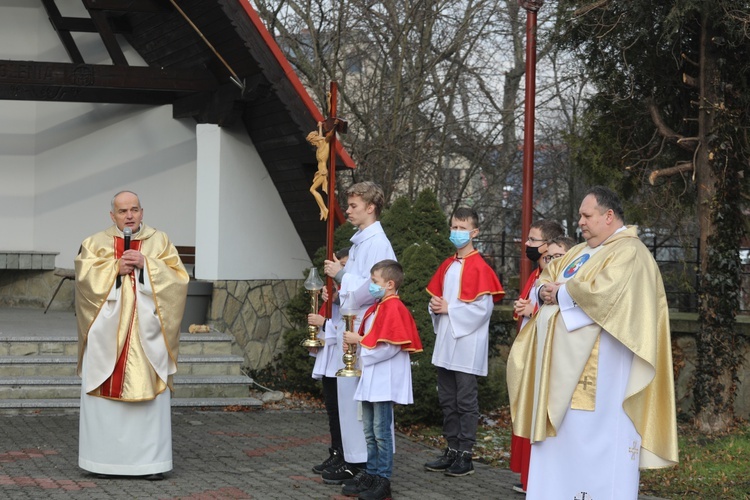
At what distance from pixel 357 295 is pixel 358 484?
117cm

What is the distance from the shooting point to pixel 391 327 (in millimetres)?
6543

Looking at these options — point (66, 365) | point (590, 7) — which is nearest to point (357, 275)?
A: point (590, 7)

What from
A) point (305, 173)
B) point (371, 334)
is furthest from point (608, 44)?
point (371, 334)

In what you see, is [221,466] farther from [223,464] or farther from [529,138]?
[529,138]

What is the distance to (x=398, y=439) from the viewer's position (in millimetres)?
9125

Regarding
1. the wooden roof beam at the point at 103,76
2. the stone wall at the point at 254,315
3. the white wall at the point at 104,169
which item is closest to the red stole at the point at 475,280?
the stone wall at the point at 254,315

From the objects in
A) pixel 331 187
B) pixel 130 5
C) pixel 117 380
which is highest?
pixel 130 5

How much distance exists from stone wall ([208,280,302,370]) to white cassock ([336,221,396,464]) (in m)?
4.76

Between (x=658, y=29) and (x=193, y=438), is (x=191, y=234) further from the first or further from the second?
(x=658, y=29)

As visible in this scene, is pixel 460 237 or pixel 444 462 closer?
pixel 460 237

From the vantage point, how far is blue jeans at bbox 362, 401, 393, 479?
6551 millimetres

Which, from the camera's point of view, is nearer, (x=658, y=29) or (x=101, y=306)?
(x=101, y=306)

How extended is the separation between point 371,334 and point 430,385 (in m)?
3.12

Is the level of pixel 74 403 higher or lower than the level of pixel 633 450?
lower
